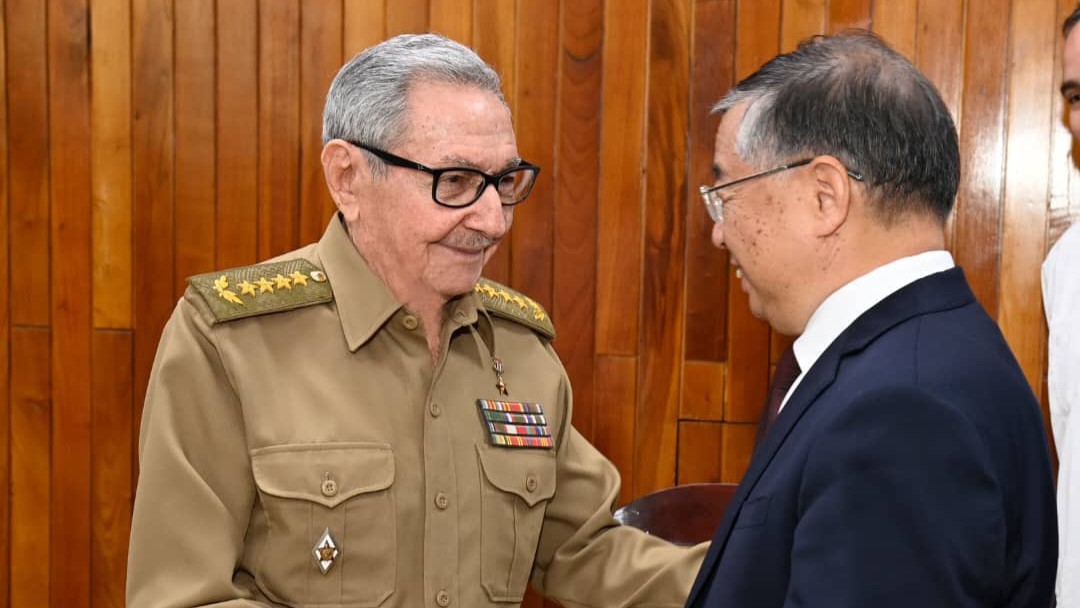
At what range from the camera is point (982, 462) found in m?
0.96

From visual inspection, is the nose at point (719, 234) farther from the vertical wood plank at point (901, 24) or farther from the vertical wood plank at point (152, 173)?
the vertical wood plank at point (152, 173)

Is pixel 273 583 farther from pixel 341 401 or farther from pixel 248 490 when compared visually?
pixel 341 401

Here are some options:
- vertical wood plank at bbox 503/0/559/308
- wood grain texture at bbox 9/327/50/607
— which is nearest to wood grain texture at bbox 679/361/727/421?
vertical wood plank at bbox 503/0/559/308

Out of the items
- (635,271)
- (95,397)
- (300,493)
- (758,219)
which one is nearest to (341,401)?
(300,493)

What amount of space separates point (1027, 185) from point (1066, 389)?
602mm

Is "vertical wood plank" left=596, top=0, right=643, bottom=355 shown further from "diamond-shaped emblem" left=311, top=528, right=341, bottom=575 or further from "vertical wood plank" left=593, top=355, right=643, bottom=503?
"diamond-shaped emblem" left=311, top=528, right=341, bottom=575

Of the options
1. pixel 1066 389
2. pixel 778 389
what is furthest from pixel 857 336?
pixel 1066 389

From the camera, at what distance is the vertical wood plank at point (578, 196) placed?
2801 millimetres

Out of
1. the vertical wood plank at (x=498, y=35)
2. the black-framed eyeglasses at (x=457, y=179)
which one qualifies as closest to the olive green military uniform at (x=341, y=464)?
the black-framed eyeglasses at (x=457, y=179)

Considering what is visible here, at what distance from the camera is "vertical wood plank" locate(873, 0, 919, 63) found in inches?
102

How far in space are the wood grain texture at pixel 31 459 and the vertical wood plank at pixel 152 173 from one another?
293 mm

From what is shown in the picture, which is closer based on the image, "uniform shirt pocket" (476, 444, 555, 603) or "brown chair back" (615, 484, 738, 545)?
"uniform shirt pocket" (476, 444, 555, 603)

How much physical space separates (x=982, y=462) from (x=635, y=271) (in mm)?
1877

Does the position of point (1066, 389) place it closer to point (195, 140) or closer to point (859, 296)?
point (859, 296)
